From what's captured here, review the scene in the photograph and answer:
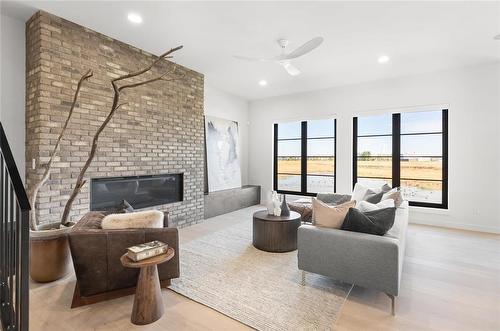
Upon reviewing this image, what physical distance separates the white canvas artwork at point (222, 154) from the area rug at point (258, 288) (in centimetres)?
244

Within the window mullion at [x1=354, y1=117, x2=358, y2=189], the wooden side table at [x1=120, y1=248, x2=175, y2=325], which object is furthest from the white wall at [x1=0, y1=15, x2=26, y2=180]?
the window mullion at [x1=354, y1=117, x2=358, y2=189]

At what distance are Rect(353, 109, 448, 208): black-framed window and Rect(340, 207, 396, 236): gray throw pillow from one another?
3497 mm

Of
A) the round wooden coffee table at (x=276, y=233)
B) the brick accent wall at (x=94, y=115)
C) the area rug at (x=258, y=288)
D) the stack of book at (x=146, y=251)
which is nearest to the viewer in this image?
the stack of book at (x=146, y=251)

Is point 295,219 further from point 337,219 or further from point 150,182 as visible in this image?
point 150,182

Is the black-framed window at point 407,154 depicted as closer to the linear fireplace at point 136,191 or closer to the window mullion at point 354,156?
the window mullion at point 354,156

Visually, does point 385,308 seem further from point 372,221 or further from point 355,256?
point 372,221

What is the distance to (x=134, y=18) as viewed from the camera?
3.09 m

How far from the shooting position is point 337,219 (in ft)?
8.17

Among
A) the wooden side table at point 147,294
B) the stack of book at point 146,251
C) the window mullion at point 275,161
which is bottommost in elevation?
the wooden side table at point 147,294

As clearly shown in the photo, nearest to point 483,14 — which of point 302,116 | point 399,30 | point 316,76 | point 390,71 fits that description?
point 399,30

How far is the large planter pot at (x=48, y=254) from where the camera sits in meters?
2.53

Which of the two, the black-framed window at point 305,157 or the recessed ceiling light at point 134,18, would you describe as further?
the black-framed window at point 305,157

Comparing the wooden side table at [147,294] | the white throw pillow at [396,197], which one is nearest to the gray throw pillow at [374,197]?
the white throw pillow at [396,197]

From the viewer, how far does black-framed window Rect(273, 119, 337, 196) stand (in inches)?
246
